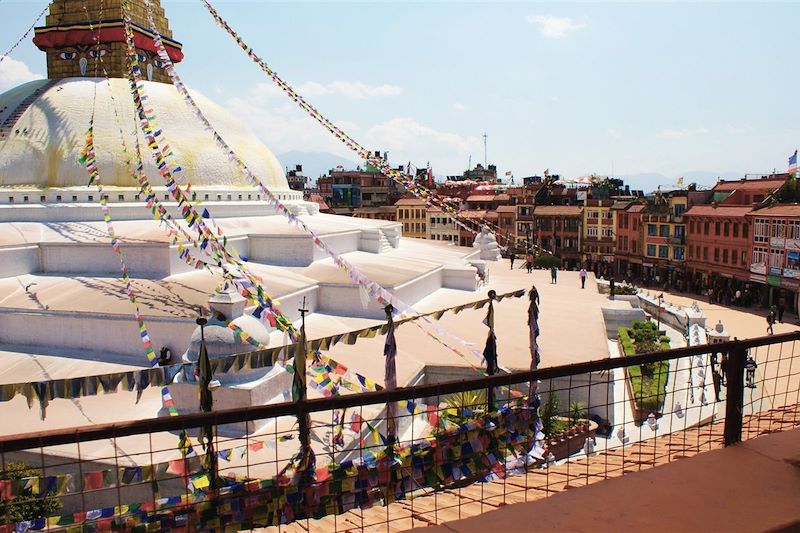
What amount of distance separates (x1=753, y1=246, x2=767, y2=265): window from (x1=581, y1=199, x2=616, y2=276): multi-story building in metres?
11.2

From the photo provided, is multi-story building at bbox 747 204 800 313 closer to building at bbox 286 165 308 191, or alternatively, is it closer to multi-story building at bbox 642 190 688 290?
multi-story building at bbox 642 190 688 290

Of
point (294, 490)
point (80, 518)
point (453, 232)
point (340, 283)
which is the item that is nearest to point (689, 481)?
point (294, 490)

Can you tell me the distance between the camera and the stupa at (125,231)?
1091 centimetres

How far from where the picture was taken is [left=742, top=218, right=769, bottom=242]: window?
2502 centimetres

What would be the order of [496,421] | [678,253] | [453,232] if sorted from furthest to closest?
[453,232] < [678,253] < [496,421]

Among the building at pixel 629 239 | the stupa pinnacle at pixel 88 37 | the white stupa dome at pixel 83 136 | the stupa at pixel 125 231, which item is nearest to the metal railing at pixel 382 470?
the stupa at pixel 125 231

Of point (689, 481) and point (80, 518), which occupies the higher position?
point (689, 481)

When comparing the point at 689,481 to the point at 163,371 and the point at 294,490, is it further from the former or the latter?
the point at 163,371

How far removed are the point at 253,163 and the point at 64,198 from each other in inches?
197

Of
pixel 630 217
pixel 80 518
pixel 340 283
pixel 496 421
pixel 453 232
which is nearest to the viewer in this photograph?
pixel 80 518

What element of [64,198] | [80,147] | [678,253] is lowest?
[678,253]

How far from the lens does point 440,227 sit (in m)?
45.0

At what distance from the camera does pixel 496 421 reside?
21.8 feet

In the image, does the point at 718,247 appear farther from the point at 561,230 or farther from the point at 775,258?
the point at 561,230
